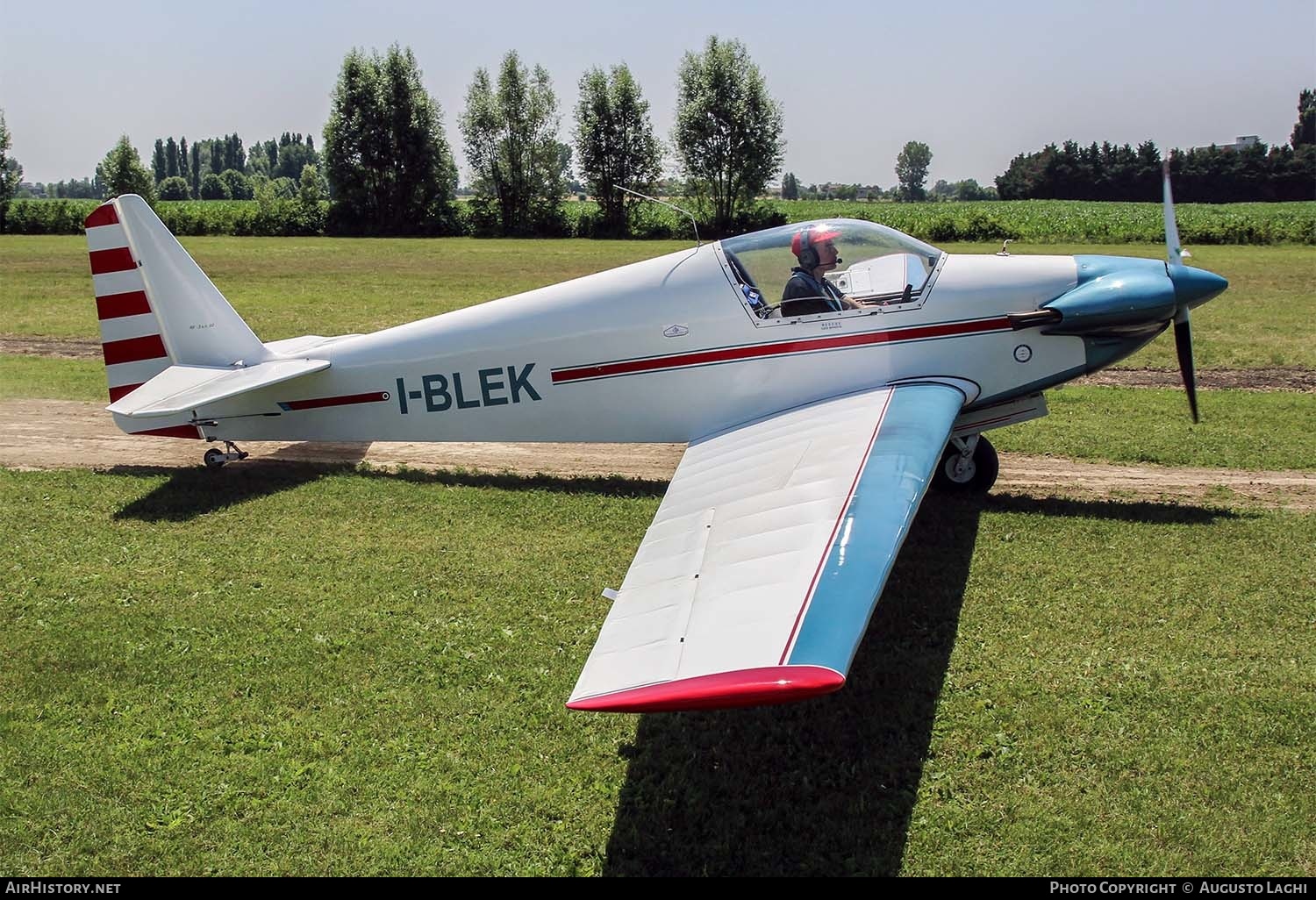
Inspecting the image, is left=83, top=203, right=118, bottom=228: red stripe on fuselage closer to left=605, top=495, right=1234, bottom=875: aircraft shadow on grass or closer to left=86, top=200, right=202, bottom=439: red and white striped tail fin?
left=86, top=200, right=202, bottom=439: red and white striped tail fin

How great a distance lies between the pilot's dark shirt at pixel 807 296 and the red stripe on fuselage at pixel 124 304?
670cm

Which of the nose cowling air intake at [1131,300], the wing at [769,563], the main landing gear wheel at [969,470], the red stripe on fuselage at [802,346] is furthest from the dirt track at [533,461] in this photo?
the wing at [769,563]

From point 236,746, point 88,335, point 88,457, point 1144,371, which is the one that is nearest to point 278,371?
point 88,457

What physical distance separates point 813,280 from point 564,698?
14.9 ft

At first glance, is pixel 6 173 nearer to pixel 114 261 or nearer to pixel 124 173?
pixel 124 173

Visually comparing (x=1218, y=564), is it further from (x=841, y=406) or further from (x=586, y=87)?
(x=586, y=87)

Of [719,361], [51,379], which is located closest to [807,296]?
[719,361]

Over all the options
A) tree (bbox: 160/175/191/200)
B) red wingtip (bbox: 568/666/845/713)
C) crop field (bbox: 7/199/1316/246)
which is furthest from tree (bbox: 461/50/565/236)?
tree (bbox: 160/175/191/200)

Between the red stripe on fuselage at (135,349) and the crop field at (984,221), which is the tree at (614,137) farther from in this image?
the red stripe on fuselage at (135,349)

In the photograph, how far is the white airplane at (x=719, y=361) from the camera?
704 centimetres

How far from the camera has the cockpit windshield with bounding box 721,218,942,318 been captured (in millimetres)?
8422

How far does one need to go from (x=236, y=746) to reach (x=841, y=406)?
513cm

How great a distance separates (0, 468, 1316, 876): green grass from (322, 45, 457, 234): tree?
52785 mm

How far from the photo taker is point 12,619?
666 cm
